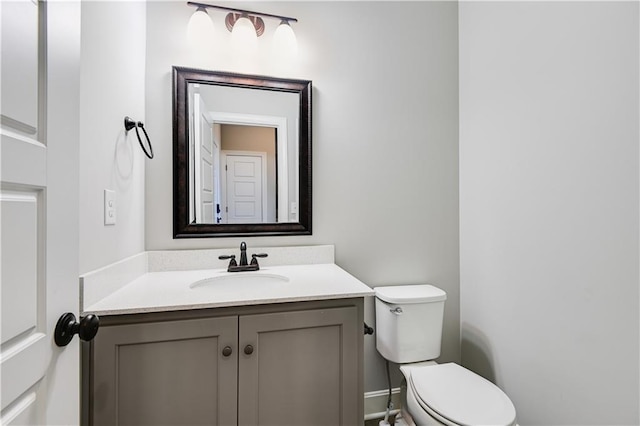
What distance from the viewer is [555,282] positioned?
132cm

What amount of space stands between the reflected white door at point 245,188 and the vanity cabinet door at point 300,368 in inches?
26.7

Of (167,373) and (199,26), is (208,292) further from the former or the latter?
(199,26)

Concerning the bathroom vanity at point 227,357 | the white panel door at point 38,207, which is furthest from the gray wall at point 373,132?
the white panel door at point 38,207

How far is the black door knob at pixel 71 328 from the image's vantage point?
640 millimetres

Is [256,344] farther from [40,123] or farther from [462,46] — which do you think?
[462,46]

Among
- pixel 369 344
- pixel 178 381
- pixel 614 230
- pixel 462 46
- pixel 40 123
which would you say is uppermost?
pixel 462 46

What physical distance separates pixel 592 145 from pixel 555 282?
0.60 meters

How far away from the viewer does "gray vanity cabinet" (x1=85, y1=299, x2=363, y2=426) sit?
959mm

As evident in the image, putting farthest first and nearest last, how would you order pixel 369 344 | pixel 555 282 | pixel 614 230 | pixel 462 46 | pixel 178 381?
pixel 462 46
pixel 369 344
pixel 555 282
pixel 614 230
pixel 178 381

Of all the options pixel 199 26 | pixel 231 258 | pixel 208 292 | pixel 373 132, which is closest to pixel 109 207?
pixel 208 292

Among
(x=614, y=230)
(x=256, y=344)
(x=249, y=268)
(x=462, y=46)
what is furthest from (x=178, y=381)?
(x=462, y=46)

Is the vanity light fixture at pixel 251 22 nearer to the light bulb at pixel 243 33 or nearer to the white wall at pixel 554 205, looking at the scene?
the light bulb at pixel 243 33

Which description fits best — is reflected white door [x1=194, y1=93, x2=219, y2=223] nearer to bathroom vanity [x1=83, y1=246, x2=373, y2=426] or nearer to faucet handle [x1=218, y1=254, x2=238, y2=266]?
faucet handle [x1=218, y1=254, x2=238, y2=266]

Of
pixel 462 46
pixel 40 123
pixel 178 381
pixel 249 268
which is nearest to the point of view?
pixel 40 123
